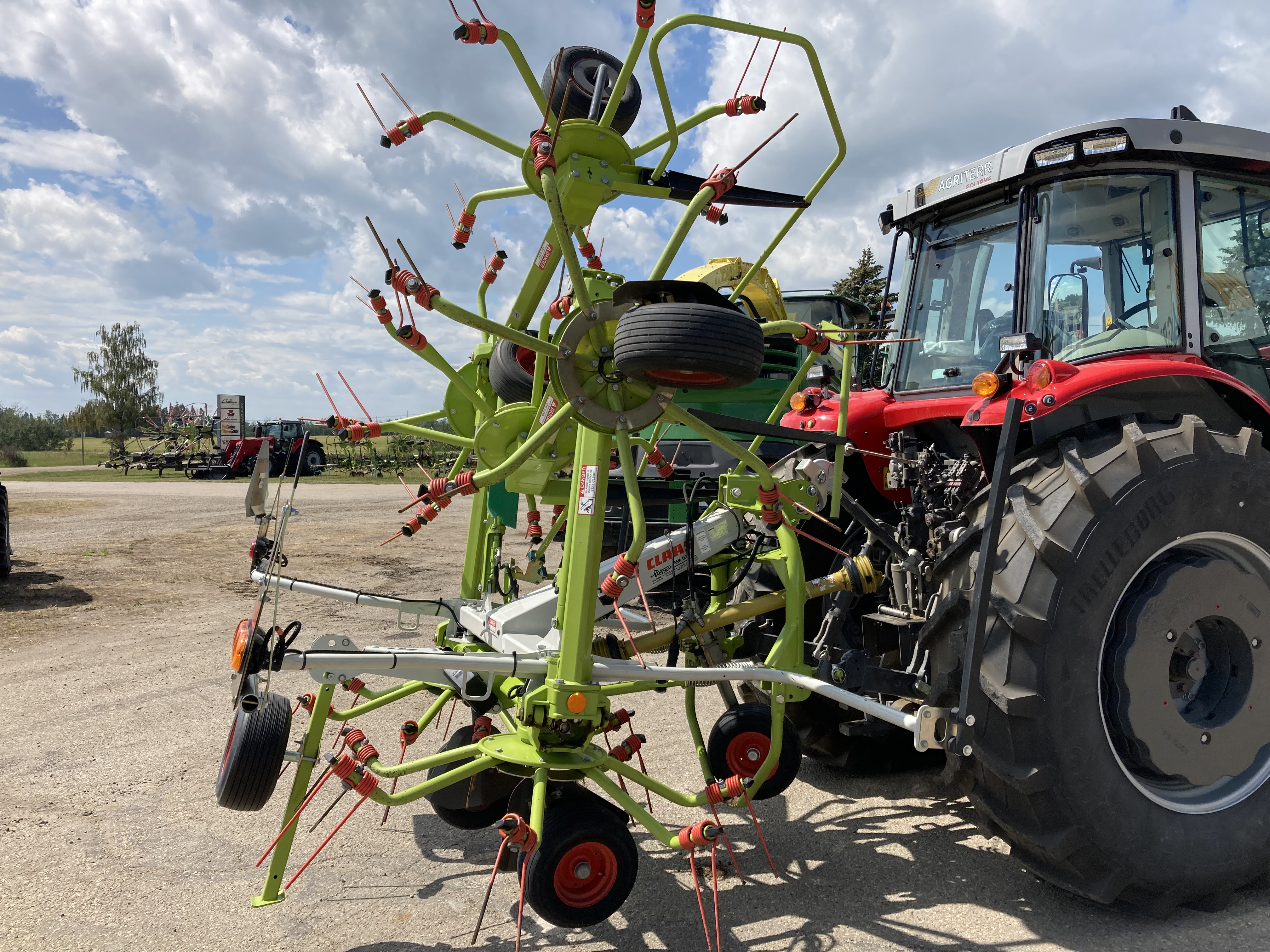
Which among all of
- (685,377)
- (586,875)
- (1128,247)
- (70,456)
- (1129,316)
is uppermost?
(1128,247)

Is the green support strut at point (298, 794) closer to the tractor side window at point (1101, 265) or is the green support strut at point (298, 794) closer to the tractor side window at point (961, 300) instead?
the tractor side window at point (961, 300)

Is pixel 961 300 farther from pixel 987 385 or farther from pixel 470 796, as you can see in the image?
pixel 470 796

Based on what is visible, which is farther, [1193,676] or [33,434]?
[33,434]

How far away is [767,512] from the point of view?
3.00 m

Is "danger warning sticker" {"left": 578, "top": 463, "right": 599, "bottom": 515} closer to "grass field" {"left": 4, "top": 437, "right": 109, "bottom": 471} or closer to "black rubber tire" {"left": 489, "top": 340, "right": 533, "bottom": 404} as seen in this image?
"black rubber tire" {"left": 489, "top": 340, "right": 533, "bottom": 404}

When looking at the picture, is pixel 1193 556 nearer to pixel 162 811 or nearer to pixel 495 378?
pixel 495 378

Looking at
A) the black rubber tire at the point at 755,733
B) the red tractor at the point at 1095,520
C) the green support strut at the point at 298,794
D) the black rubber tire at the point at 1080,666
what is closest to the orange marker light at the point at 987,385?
the red tractor at the point at 1095,520

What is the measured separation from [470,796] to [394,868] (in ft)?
1.30

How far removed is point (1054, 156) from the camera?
10.7ft

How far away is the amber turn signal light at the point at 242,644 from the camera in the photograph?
2371mm

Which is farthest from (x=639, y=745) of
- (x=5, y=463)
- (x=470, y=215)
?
(x=5, y=463)

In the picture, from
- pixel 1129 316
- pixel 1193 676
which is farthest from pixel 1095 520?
pixel 1129 316

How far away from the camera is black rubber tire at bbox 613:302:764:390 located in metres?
2.36

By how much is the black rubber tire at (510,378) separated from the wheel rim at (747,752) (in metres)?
1.53
